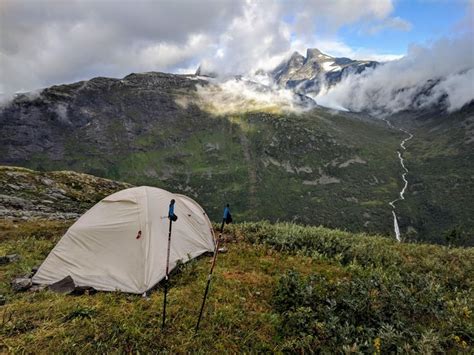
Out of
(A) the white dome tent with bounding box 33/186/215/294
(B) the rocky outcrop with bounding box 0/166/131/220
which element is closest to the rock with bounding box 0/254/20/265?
(A) the white dome tent with bounding box 33/186/215/294

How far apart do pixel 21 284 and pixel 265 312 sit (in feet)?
29.0

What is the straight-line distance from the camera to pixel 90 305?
9.60 meters

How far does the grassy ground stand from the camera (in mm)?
7414

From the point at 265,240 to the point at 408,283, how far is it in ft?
22.3

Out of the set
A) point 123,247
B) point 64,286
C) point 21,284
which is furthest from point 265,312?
point 21,284

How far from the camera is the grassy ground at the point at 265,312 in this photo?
7.41 meters

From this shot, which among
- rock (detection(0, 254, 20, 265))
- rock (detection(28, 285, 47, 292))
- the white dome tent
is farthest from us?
rock (detection(0, 254, 20, 265))

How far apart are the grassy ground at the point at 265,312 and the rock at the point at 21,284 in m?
0.23

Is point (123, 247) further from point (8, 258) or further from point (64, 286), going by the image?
point (8, 258)

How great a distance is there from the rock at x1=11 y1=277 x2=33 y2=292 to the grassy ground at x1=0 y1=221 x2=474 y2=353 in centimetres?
23

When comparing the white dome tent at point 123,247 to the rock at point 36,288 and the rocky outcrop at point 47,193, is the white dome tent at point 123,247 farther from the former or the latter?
the rocky outcrop at point 47,193

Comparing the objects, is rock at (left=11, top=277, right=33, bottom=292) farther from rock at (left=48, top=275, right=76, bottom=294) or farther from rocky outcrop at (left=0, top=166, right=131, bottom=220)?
rocky outcrop at (left=0, top=166, right=131, bottom=220)

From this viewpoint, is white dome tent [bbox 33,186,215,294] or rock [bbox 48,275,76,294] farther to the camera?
white dome tent [bbox 33,186,215,294]

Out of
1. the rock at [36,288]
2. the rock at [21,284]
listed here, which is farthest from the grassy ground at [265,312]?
the rock at [36,288]
